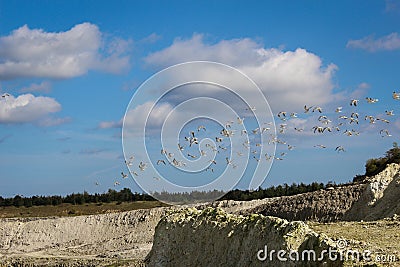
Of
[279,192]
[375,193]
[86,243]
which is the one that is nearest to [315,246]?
[375,193]

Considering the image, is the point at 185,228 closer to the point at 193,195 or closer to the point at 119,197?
the point at 193,195

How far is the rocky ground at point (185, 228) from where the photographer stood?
22.9m

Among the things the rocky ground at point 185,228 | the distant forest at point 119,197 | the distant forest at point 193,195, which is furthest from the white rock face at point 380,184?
the distant forest at point 119,197

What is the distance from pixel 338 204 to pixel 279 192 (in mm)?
39667

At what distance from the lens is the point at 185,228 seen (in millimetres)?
27172

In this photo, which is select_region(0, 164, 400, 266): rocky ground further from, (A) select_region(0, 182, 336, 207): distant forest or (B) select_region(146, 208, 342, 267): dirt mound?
(A) select_region(0, 182, 336, 207): distant forest

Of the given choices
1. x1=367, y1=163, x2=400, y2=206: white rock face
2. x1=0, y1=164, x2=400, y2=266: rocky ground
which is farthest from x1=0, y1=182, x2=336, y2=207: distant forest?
x1=367, y1=163, x2=400, y2=206: white rock face

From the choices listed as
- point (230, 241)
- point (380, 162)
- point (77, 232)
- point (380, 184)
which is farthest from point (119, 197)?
point (230, 241)

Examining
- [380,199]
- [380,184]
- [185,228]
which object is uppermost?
[380,184]

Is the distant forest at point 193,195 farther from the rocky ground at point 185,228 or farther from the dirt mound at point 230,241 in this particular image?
the dirt mound at point 230,241

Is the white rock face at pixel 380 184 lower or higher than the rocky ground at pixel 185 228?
higher

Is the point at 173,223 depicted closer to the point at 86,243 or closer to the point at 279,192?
the point at 86,243

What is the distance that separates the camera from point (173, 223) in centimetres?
2841

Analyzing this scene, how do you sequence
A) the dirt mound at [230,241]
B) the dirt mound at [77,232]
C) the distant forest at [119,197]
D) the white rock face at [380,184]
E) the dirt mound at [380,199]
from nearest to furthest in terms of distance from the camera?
the dirt mound at [230,241] < the dirt mound at [380,199] < the white rock face at [380,184] < the dirt mound at [77,232] < the distant forest at [119,197]
